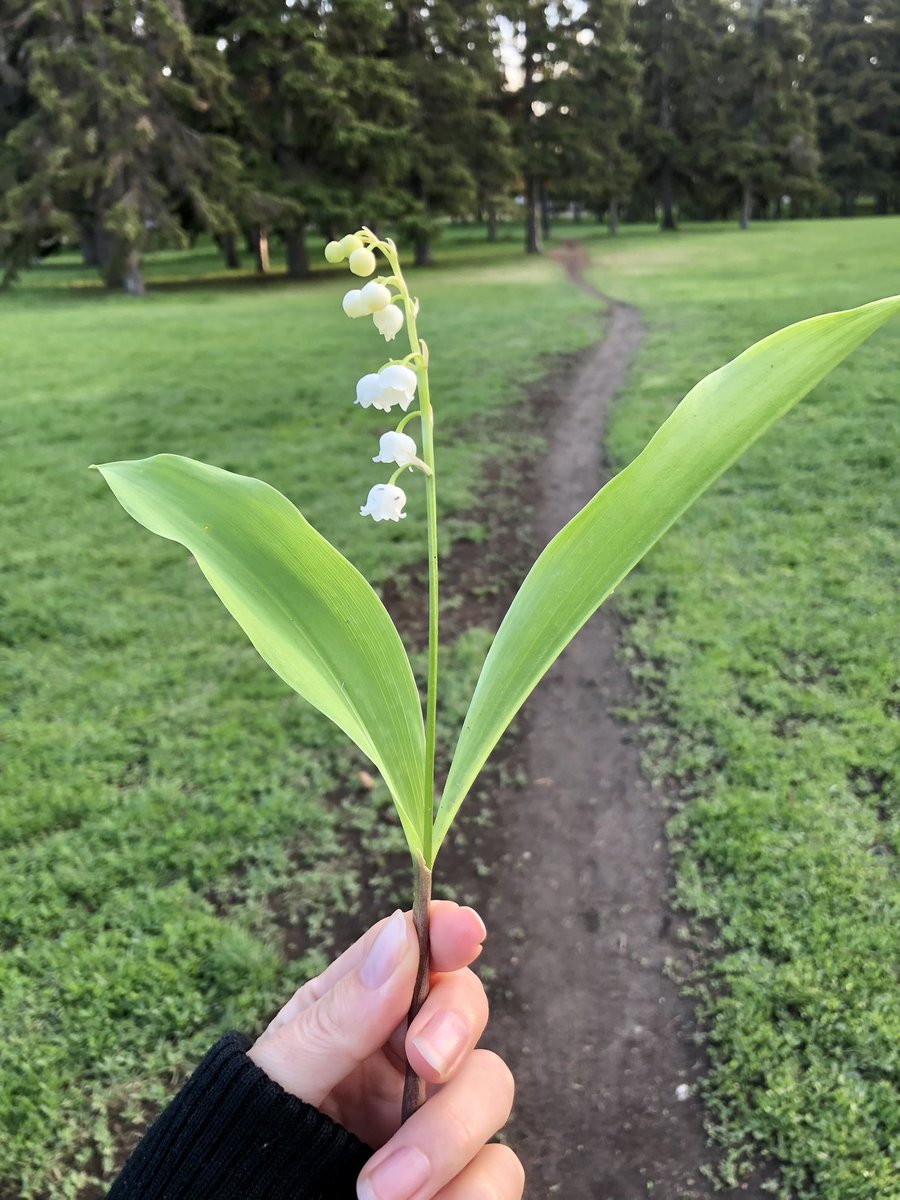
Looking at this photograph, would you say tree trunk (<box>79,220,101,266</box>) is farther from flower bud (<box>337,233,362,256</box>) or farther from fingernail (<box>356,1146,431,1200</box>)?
fingernail (<box>356,1146,431,1200</box>)

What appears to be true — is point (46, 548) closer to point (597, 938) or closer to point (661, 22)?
point (597, 938)

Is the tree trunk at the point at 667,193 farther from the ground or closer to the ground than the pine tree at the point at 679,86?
closer to the ground

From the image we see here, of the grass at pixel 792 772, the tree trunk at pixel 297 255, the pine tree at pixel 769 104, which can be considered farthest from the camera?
the pine tree at pixel 769 104

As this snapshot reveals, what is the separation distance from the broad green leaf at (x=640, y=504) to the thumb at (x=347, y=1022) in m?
0.19

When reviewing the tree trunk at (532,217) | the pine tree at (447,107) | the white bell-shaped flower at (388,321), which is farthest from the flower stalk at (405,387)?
the tree trunk at (532,217)

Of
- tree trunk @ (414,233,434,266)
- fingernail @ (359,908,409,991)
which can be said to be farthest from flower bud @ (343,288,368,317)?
tree trunk @ (414,233,434,266)

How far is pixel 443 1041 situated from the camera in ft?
3.39

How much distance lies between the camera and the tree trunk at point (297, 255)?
1852 centimetres

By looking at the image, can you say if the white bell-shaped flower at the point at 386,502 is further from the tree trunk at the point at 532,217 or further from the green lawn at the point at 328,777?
the tree trunk at the point at 532,217

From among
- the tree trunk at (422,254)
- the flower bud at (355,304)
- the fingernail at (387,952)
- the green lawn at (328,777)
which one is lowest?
the green lawn at (328,777)

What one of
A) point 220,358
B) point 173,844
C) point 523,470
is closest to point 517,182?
point 220,358

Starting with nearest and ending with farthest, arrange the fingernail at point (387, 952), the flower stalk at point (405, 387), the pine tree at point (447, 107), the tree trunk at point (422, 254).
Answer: the flower stalk at point (405, 387) → the fingernail at point (387, 952) → the pine tree at point (447, 107) → the tree trunk at point (422, 254)

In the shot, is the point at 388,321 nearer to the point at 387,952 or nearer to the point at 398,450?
the point at 398,450

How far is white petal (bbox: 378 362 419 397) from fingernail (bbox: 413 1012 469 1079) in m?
0.75
